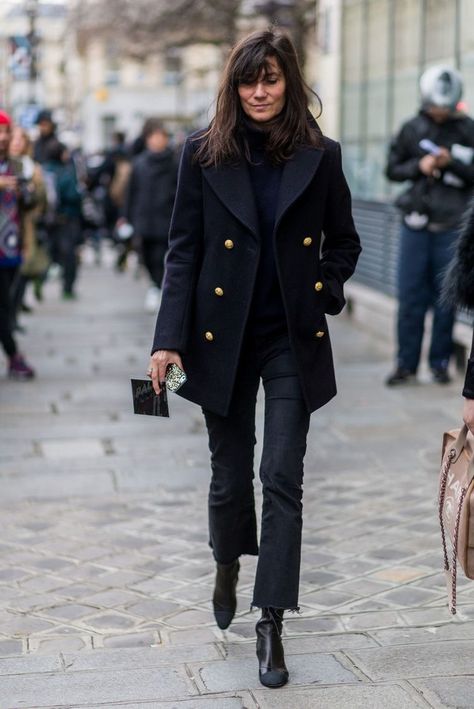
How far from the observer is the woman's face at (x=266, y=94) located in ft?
13.5

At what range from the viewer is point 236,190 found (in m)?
4.12

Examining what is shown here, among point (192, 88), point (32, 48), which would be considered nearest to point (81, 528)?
point (32, 48)

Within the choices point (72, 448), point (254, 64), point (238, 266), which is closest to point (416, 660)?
point (238, 266)

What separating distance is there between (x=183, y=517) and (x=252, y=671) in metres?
1.98

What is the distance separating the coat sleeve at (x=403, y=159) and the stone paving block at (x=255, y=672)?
525 cm

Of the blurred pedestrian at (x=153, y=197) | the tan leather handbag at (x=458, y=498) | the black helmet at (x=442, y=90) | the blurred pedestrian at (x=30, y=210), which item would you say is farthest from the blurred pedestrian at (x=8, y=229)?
the tan leather handbag at (x=458, y=498)

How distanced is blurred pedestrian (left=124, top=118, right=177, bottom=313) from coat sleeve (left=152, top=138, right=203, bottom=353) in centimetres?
912

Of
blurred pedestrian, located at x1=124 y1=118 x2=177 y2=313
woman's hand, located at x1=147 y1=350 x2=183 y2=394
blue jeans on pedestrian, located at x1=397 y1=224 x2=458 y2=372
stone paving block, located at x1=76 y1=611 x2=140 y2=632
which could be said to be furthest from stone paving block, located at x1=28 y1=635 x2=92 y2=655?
blurred pedestrian, located at x1=124 y1=118 x2=177 y2=313

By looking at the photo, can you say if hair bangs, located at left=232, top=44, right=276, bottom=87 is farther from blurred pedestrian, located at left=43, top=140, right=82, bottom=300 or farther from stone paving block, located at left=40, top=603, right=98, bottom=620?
blurred pedestrian, located at left=43, top=140, right=82, bottom=300

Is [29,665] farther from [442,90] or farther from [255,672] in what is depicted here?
[442,90]

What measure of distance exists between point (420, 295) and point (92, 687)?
5691 millimetres

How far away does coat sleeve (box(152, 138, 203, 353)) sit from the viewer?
4.21 m

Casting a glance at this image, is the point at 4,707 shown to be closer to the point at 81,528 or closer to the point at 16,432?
the point at 81,528

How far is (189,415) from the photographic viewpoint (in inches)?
340
